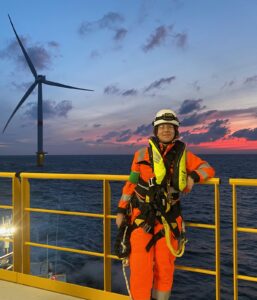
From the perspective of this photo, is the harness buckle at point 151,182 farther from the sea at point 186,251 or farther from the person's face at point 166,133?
the sea at point 186,251

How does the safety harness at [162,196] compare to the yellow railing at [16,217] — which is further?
the yellow railing at [16,217]

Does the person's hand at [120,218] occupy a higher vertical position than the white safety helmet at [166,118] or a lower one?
lower

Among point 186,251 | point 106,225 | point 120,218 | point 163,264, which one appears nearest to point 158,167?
point 120,218

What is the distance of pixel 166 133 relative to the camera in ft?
10.3

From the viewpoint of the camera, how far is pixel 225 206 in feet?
145

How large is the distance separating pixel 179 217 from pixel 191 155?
0.58m

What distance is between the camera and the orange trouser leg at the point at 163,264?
306 cm

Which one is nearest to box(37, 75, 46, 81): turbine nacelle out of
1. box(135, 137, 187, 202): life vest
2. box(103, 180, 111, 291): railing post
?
box(103, 180, 111, 291): railing post

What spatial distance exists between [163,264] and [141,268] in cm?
21

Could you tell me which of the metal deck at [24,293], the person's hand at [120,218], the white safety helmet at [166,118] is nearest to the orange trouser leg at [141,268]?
the person's hand at [120,218]

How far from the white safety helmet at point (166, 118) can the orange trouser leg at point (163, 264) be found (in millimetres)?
940

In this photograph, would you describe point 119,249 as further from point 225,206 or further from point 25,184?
point 225,206

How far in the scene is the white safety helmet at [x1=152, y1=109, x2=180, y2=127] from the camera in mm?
3126

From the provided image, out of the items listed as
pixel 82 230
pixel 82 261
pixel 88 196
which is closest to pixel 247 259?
pixel 82 261
